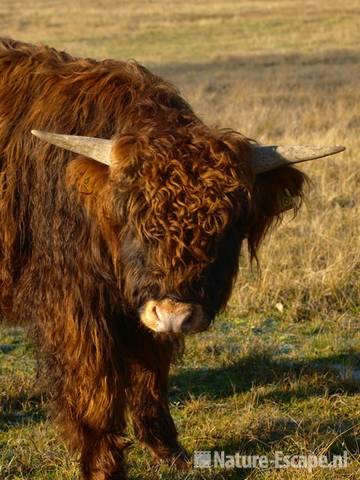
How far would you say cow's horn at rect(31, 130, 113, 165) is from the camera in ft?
12.7

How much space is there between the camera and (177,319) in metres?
3.66

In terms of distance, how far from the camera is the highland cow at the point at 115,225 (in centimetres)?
376

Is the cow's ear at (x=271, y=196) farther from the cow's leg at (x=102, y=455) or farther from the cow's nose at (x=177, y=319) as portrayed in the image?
the cow's leg at (x=102, y=455)

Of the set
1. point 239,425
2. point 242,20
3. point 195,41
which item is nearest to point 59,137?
point 239,425

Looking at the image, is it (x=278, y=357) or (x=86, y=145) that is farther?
(x=278, y=357)

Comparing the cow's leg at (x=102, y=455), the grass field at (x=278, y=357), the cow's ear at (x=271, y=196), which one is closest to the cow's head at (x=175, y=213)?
the cow's ear at (x=271, y=196)

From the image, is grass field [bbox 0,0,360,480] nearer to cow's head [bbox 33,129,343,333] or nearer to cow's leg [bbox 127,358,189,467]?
cow's leg [bbox 127,358,189,467]

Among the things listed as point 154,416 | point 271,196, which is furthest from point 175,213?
point 154,416

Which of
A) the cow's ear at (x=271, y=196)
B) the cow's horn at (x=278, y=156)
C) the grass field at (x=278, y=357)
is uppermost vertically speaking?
the cow's horn at (x=278, y=156)

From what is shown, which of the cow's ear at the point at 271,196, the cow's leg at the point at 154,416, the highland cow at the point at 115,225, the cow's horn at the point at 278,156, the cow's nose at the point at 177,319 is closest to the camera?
the cow's nose at the point at 177,319

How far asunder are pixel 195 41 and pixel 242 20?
8.50 meters

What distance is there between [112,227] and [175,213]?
1.06 ft

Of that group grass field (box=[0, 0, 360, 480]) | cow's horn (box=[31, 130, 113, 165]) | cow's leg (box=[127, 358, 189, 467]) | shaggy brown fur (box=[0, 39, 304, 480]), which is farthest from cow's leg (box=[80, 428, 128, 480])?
cow's horn (box=[31, 130, 113, 165])

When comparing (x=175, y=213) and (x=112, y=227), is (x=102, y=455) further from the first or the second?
(x=175, y=213)
